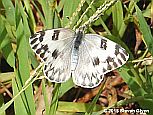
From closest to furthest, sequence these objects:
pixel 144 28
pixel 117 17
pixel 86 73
Answer: pixel 86 73, pixel 144 28, pixel 117 17

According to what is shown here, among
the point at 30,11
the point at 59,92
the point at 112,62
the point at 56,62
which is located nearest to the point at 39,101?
the point at 59,92

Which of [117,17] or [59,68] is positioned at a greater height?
[117,17]

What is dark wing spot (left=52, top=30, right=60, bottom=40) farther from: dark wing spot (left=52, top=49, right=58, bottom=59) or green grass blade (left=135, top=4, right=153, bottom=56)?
green grass blade (left=135, top=4, right=153, bottom=56)

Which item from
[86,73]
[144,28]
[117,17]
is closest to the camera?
[86,73]

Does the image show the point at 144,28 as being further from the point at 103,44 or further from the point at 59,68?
the point at 59,68

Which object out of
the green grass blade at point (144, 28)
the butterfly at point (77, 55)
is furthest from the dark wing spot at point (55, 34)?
the green grass blade at point (144, 28)

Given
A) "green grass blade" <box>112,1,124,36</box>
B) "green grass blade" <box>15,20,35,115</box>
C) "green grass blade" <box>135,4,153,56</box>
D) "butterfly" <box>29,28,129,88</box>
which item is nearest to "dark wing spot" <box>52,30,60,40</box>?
"butterfly" <box>29,28,129,88</box>

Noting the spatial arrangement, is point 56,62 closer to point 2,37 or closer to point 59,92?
point 59,92

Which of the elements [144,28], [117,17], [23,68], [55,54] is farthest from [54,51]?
[117,17]
